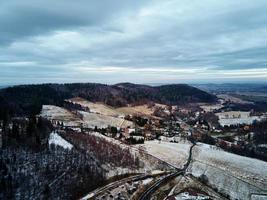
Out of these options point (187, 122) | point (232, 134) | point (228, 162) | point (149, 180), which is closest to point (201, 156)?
point (228, 162)

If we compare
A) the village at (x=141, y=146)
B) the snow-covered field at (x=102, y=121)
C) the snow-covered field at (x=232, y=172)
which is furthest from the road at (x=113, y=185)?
the snow-covered field at (x=102, y=121)

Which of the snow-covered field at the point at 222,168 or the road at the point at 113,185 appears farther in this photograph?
the snow-covered field at the point at 222,168

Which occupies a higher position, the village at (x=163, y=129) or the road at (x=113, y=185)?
the road at (x=113, y=185)

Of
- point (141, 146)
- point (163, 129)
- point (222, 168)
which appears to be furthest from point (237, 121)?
point (222, 168)

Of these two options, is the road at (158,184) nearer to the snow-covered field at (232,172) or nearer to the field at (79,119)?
the snow-covered field at (232,172)

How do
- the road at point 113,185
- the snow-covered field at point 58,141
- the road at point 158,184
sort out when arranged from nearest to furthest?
the road at point 113,185 < the road at point 158,184 < the snow-covered field at point 58,141

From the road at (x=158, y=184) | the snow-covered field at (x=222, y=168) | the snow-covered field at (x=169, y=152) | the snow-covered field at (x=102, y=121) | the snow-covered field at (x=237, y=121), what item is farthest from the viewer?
the snow-covered field at (x=237, y=121)
